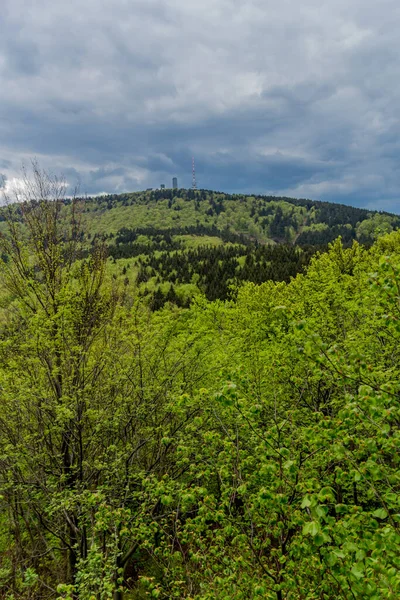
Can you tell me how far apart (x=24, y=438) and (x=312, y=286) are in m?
20.9

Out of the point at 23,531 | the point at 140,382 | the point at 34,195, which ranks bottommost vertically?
the point at 23,531

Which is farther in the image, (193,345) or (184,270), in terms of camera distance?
(184,270)

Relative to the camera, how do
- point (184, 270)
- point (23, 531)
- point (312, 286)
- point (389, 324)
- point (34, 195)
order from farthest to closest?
1. point (184, 270)
2. point (312, 286)
3. point (23, 531)
4. point (34, 195)
5. point (389, 324)

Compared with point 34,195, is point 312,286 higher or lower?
lower

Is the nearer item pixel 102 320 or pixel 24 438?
pixel 24 438

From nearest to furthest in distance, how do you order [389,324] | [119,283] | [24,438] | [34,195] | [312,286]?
[389,324] < [24,438] < [34,195] < [119,283] < [312,286]

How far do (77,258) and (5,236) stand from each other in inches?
109

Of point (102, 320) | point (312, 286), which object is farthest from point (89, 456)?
point (312, 286)

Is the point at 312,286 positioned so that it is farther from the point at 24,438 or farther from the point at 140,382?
the point at 24,438

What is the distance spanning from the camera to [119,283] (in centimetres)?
1942

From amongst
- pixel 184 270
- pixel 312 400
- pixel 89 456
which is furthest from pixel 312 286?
pixel 184 270

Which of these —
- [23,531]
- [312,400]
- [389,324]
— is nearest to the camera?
[389,324]

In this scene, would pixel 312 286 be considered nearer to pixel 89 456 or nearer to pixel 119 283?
pixel 119 283

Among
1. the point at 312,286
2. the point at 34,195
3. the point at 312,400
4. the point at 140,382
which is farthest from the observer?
the point at 312,286
